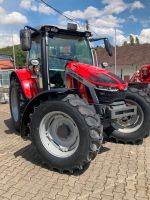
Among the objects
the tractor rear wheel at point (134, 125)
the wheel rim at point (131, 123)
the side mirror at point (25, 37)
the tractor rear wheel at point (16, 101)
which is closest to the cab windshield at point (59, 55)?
the side mirror at point (25, 37)

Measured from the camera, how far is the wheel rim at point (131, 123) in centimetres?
558

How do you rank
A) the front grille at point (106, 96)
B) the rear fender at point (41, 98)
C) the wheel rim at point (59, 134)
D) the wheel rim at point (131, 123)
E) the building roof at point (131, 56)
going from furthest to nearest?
1. the building roof at point (131, 56)
2. the wheel rim at point (131, 123)
3. the front grille at point (106, 96)
4. the rear fender at point (41, 98)
5. the wheel rim at point (59, 134)

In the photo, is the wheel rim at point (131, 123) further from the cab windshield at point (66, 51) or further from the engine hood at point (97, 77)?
the cab windshield at point (66, 51)

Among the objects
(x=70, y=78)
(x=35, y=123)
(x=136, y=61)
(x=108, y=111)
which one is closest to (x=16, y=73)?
(x=70, y=78)

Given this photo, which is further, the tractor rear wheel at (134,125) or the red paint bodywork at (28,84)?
the red paint bodywork at (28,84)

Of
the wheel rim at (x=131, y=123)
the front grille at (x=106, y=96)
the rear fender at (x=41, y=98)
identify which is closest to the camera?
the rear fender at (x=41, y=98)

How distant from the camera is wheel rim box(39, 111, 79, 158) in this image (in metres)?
4.18

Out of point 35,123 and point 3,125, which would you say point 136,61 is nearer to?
point 3,125

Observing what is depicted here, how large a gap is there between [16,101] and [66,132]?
9.09 feet

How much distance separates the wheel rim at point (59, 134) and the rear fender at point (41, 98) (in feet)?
0.96

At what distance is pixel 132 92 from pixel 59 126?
199 cm

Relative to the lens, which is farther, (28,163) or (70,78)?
(70,78)

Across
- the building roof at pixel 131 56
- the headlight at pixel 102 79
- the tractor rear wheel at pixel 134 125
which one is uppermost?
the building roof at pixel 131 56

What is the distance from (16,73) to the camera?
6.22 metres
